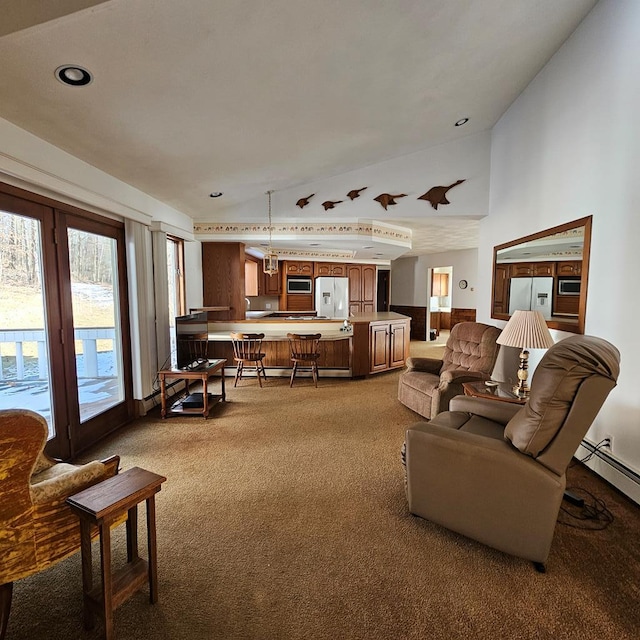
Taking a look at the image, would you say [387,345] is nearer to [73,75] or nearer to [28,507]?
[73,75]

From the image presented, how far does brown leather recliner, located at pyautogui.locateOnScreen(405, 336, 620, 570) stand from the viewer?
161 centimetres

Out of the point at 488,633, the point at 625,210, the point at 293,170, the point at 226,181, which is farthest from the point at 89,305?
the point at 625,210

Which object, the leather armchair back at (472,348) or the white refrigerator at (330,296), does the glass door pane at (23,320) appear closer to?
the leather armchair back at (472,348)

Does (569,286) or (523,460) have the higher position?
(569,286)

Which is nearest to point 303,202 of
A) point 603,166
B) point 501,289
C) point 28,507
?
point 501,289

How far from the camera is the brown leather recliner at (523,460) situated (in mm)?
1606

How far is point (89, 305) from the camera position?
128 inches

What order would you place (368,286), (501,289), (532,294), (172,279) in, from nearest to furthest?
(532,294) < (501,289) < (172,279) < (368,286)

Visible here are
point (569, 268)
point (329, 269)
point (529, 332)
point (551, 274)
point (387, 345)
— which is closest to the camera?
point (529, 332)

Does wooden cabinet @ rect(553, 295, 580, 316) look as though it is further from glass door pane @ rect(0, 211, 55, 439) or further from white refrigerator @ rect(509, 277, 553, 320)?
glass door pane @ rect(0, 211, 55, 439)

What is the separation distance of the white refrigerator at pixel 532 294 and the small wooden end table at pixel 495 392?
919mm

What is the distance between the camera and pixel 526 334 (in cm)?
263

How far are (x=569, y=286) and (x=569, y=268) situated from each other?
0.15 metres

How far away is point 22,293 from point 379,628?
289cm
